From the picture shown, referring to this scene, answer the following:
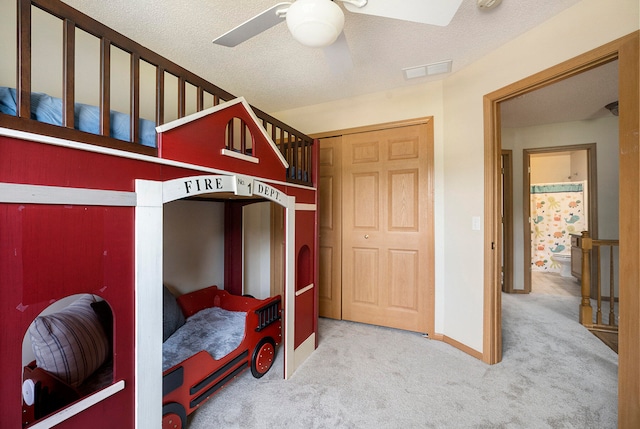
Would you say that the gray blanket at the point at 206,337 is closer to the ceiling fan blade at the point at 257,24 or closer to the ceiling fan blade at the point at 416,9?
the ceiling fan blade at the point at 257,24

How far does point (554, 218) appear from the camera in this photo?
17.2ft

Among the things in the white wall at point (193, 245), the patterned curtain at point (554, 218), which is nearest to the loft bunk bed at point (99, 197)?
the white wall at point (193, 245)

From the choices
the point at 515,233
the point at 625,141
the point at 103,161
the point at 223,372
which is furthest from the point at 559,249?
the point at 103,161

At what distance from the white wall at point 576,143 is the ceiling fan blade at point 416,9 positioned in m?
3.63

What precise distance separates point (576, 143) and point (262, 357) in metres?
4.77

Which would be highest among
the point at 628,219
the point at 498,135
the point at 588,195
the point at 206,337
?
the point at 498,135

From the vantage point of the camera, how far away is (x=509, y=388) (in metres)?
1.78

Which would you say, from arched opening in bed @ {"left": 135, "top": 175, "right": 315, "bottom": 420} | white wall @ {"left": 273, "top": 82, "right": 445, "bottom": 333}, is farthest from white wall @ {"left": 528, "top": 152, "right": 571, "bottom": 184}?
arched opening in bed @ {"left": 135, "top": 175, "right": 315, "bottom": 420}

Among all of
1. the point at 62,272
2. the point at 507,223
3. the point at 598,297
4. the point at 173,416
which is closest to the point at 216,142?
the point at 62,272

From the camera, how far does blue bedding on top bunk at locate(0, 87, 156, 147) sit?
2.46ft

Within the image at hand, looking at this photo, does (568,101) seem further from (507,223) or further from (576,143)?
(507,223)

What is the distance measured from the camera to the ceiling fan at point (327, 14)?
3.40ft

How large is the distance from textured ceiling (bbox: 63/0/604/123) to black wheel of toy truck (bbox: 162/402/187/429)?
2048 millimetres

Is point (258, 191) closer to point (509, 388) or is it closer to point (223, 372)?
point (223, 372)
